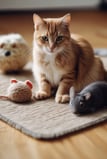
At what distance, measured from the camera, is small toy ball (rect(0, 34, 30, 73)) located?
2.18m

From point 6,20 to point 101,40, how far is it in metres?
1.18

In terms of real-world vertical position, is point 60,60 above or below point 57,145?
above

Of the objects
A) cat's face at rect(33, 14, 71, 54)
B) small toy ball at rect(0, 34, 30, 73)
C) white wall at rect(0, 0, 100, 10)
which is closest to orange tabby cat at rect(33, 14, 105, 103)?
cat's face at rect(33, 14, 71, 54)

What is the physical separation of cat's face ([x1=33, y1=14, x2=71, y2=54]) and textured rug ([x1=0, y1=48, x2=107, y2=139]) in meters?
0.26

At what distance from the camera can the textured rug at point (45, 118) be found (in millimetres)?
1507

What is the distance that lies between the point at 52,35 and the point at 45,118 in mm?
423

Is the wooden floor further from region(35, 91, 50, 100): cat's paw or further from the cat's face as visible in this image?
the cat's face

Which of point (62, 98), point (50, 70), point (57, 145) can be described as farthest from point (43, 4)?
point (57, 145)

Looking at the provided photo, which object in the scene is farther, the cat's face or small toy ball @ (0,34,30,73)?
small toy ball @ (0,34,30,73)

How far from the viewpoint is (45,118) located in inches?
64.1

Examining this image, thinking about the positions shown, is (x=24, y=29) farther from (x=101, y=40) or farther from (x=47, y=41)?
(x=47, y=41)

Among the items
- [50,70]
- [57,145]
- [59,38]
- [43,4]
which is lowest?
[57,145]

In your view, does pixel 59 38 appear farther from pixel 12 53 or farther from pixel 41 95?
pixel 12 53

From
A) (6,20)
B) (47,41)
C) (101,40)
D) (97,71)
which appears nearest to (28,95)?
(47,41)
